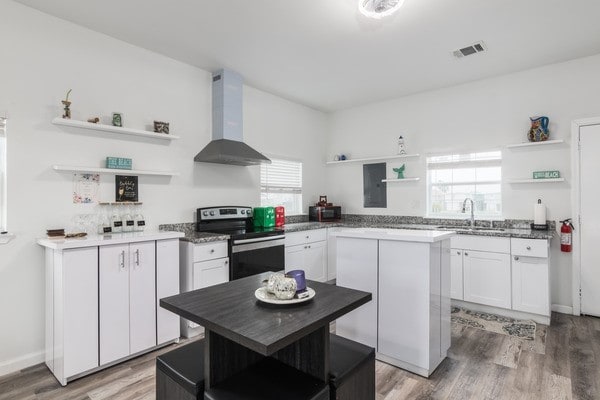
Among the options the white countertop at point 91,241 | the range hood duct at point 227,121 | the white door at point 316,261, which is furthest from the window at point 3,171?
the white door at point 316,261

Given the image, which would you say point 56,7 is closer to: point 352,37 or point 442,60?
point 352,37

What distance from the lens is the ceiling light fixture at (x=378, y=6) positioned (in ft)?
7.80

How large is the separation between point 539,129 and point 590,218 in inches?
43.9

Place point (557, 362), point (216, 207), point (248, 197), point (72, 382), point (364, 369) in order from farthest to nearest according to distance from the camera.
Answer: point (248, 197) → point (216, 207) → point (557, 362) → point (72, 382) → point (364, 369)

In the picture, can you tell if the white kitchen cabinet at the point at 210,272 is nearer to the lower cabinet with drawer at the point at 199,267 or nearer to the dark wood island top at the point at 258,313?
the lower cabinet with drawer at the point at 199,267

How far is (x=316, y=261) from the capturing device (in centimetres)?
455

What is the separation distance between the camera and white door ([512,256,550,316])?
11.1 ft

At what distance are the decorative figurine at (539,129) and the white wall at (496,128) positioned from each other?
0.35 feet

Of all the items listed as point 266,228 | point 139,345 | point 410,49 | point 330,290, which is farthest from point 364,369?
point 410,49

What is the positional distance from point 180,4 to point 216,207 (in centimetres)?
214

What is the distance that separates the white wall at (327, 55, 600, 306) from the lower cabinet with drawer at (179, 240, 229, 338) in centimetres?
289

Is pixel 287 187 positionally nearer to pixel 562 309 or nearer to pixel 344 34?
pixel 344 34

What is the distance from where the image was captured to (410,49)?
338 cm

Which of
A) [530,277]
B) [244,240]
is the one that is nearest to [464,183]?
[530,277]
